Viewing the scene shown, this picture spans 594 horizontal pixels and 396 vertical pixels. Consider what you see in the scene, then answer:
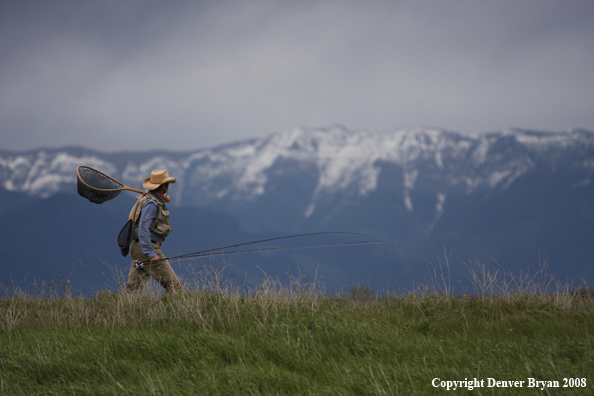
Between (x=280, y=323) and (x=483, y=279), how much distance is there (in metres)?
3.86

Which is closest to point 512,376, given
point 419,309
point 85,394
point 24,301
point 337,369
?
point 337,369

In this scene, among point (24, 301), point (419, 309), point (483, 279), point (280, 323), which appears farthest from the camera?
point (24, 301)

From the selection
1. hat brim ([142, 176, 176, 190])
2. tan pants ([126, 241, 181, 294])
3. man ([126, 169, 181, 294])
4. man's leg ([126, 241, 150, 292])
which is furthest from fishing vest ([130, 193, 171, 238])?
man's leg ([126, 241, 150, 292])

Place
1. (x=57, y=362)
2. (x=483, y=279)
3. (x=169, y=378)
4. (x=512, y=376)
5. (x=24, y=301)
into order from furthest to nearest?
(x=24, y=301) < (x=483, y=279) < (x=57, y=362) < (x=169, y=378) < (x=512, y=376)

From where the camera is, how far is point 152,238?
25.1 feet

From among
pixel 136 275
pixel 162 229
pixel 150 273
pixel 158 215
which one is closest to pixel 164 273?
pixel 150 273

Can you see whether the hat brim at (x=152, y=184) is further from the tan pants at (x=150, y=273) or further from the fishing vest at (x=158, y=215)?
the tan pants at (x=150, y=273)

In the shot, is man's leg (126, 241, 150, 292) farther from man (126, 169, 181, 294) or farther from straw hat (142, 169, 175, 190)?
straw hat (142, 169, 175, 190)

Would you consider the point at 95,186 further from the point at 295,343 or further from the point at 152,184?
the point at 295,343

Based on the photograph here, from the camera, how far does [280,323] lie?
580 centimetres

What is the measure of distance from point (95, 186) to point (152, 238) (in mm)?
1741

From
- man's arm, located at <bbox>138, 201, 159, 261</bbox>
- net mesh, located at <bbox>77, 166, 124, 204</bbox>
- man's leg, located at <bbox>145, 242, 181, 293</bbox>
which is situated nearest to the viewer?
man's arm, located at <bbox>138, 201, 159, 261</bbox>

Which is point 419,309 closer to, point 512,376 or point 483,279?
point 483,279

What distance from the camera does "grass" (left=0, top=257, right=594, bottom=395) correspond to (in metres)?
4.14
